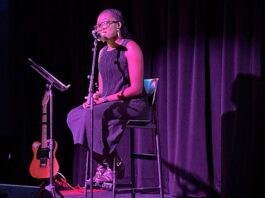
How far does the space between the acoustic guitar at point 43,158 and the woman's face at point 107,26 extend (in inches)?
52.0

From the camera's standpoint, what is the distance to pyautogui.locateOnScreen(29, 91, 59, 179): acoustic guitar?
4.12 m

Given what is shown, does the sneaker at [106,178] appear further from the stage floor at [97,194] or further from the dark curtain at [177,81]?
the stage floor at [97,194]

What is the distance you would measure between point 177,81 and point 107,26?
4.49ft

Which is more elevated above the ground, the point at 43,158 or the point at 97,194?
the point at 43,158

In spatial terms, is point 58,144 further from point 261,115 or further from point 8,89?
point 261,115

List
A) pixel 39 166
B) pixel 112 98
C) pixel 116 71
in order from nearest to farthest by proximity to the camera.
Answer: pixel 112 98
pixel 116 71
pixel 39 166

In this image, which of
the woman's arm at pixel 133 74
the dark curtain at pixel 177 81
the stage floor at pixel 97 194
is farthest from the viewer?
the stage floor at pixel 97 194

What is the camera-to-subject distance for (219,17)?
12.6 feet

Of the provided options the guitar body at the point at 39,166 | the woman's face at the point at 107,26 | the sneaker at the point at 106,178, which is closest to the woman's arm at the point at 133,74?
the woman's face at the point at 107,26

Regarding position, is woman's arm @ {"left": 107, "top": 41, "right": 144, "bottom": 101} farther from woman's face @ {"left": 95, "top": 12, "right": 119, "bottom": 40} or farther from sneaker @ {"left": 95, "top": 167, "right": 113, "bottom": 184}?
sneaker @ {"left": 95, "top": 167, "right": 113, "bottom": 184}

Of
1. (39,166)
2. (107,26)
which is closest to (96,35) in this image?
(107,26)

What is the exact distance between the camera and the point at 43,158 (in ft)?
13.7

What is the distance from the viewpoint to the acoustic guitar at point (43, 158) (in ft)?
13.5

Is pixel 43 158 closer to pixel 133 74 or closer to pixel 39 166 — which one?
pixel 39 166
